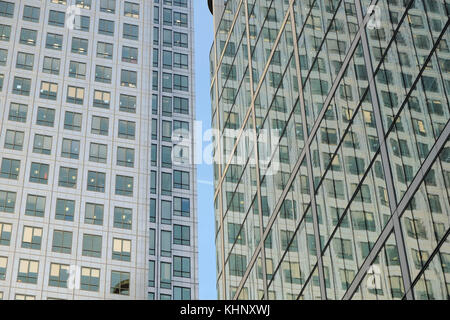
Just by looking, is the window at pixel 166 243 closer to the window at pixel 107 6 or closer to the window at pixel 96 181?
the window at pixel 96 181

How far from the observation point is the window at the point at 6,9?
9900 centimetres

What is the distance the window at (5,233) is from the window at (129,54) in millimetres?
27909

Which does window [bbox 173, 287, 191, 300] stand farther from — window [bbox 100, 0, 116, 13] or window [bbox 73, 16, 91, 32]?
window [bbox 100, 0, 116, 13]

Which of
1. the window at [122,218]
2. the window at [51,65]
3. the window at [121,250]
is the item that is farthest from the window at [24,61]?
the window at [121,250]

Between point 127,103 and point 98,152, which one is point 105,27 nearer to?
point 127,103

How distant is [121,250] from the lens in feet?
283

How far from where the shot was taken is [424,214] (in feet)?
94.1

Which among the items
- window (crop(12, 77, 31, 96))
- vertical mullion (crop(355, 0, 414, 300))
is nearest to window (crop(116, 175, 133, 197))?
window (crop(12, 77, 31, 96))

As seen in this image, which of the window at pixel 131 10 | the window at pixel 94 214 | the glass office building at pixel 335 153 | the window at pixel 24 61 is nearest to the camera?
the glass office building at pixel 335 153

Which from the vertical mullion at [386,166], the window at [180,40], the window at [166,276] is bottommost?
the vertical mullion at [386,166]

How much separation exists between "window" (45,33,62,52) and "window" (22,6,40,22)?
2921mm
